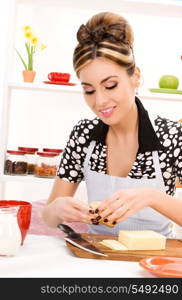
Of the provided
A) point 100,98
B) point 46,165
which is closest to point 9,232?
point 100,98

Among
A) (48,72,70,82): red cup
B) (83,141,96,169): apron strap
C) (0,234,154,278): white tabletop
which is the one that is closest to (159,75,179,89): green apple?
(48,72,70,82): red cup

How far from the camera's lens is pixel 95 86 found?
176 cm

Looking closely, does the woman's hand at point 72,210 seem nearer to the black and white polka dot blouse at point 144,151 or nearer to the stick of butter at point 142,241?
the stick of butter at point 142,241

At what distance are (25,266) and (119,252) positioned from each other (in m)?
0.31

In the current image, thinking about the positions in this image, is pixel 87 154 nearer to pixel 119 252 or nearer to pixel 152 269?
pixel 119 252

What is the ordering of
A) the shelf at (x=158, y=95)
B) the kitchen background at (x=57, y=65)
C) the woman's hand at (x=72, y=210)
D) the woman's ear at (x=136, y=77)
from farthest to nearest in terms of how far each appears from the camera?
the kitchen background at (x=57, y=65) < the shelf at (x=158, y=95) < the woman's ear at (x=136, y=77) < the woman's hand at (x=72, y=210)

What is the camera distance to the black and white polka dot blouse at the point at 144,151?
203 centimetres

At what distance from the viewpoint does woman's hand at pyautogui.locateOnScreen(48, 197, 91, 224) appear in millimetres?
1548

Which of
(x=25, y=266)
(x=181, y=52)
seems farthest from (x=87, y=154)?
(x=181, y=52)

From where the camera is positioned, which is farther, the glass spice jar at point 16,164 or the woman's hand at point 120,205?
the glass spice jar at point 16,164

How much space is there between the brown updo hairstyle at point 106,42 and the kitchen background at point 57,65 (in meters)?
1.68

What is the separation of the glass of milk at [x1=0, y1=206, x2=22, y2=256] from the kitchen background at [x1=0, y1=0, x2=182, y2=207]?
2230 millimetres

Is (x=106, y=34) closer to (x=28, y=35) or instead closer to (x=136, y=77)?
(x=136, y=77)

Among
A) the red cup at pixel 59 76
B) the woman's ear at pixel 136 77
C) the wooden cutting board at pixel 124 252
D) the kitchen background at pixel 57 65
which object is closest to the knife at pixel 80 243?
the wooden cutting board at pixel 124 252
